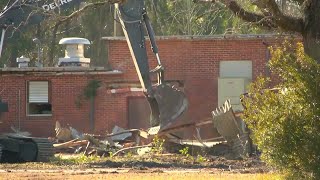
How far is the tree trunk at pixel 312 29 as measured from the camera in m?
17.0

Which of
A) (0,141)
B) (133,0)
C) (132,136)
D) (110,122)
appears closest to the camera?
(0,141)

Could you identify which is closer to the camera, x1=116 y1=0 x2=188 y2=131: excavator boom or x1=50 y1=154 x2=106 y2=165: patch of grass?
x1=50 y1=154 x2=106 y2=165: patch of grass

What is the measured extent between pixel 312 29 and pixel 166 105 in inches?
503

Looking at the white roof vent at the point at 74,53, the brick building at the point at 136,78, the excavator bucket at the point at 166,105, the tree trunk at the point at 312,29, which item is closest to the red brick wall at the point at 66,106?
the brick building at the point at 136,78

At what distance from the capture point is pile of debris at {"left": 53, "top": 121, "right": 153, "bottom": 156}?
104 feet

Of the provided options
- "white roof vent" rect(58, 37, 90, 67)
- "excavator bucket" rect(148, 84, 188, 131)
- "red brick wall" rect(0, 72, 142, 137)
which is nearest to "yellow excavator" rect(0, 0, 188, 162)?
"excavator bucket" rect(148, 84, 188, 131)

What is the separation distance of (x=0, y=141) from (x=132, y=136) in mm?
8864

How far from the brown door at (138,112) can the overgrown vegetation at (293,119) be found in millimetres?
21055

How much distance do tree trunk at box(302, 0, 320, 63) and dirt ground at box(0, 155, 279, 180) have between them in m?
2.87

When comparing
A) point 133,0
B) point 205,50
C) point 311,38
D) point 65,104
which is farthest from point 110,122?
point 311,38

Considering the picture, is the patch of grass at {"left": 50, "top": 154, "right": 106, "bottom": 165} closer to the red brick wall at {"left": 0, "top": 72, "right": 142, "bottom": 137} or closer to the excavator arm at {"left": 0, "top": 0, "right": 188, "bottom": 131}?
the excavator arm at {"left": 0, "top": 0, "right": 188, "bottom": 131}

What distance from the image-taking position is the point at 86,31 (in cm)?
5938

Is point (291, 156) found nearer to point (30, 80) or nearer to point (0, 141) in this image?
point (0, 141)

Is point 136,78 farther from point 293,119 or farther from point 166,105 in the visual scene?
point 293,119
